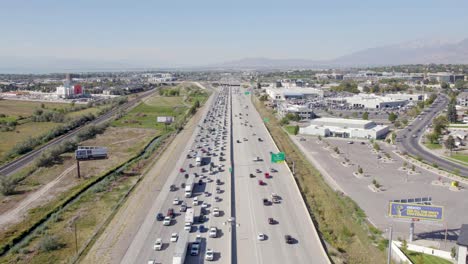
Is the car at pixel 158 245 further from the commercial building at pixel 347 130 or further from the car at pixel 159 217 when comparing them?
the commercial building at pixel 347 130

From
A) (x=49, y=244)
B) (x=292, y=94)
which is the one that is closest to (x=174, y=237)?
(x=49, y=244)

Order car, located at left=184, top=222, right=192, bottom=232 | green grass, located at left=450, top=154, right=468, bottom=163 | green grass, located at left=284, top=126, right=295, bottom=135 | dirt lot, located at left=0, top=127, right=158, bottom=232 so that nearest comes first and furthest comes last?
car, located at left=184, top=222, right=192, bottom=232 < dirt lot, located at left=0, top=127, right=158, bottom=232 < green grass, located at left=450, top=154, right=468, bottom=163 < green grass, located at left=284, top=126, right=295, bottom=135

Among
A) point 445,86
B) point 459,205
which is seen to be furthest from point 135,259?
point 445,86

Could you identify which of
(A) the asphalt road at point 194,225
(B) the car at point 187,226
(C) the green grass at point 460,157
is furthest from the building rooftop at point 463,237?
(C) the green grass at point 460,157

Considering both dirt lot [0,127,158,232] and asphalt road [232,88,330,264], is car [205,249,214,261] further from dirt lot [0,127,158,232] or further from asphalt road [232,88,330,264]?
dirt lot [0,127,158,232]

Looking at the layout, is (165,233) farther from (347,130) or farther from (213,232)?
(347,130)

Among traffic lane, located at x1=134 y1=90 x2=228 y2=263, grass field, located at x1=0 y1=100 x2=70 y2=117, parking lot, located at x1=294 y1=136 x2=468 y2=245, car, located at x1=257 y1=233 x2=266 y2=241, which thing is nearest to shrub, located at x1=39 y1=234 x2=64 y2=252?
traffic lane, located at x1=134 y1=90 x2=228 y2=263
